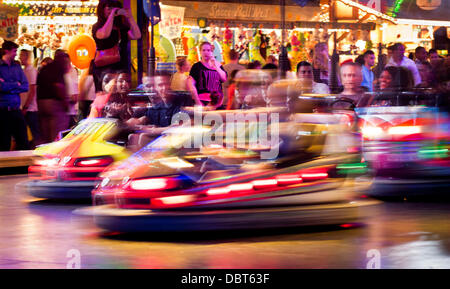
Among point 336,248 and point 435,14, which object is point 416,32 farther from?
point 336,248

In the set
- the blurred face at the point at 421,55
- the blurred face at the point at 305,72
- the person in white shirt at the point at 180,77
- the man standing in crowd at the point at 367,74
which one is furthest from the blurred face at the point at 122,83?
the blurred face at the point at 421,55

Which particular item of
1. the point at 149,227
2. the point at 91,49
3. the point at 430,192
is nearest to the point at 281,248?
the point at 149,227

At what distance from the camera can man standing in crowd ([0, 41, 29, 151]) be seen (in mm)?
15133

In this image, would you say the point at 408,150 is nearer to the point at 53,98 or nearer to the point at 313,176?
the point at 313,176

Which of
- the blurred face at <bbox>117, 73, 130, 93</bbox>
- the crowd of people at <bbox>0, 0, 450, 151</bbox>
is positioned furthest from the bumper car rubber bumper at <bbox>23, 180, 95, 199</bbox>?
the blurred face at <bbox>117, 73, 130, 93</bbox>

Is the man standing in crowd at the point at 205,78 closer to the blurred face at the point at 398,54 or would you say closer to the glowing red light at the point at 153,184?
the blurred face at the point at 398,54

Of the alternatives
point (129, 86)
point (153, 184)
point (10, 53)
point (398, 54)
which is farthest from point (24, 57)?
point (153, 184)

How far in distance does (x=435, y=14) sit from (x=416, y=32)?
2.85ft

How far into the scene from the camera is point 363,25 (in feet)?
71.7

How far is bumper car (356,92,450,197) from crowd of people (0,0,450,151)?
718 mm

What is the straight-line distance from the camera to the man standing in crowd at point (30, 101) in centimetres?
1616

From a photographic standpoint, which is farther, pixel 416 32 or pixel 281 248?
pixel 416 32

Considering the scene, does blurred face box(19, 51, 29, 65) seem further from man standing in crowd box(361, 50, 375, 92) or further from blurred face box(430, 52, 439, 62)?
blurred face box(430, 52, 439, 62)
